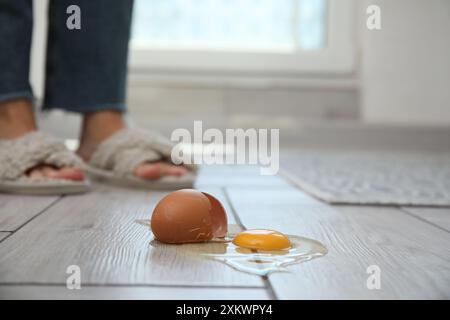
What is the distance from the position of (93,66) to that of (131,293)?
32.0 inches

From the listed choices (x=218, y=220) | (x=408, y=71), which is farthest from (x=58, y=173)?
(x=408, y=71)

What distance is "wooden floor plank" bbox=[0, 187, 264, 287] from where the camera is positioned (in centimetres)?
50

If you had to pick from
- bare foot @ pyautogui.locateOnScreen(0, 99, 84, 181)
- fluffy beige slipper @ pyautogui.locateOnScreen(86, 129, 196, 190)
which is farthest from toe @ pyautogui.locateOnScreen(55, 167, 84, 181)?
fluffy beige slipper @ pyautogui.locateOnScreen(86, 129, 196, 190)

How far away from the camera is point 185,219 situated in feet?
2.04

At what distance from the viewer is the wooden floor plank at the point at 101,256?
1.64ft

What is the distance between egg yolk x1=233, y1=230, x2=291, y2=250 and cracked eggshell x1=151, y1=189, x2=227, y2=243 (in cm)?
4

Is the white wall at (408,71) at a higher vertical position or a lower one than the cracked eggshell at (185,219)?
higher

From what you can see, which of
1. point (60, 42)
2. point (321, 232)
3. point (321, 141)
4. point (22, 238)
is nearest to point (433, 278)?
point (321, 232)

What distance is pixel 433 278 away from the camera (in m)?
0.52

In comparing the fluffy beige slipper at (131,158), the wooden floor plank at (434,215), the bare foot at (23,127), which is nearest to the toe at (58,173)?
the bare foot at (23,127)

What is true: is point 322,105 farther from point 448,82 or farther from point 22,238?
point 22,238

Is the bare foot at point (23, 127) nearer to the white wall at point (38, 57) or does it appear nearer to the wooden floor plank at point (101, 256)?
the wooden floor plank at point (101, 256)

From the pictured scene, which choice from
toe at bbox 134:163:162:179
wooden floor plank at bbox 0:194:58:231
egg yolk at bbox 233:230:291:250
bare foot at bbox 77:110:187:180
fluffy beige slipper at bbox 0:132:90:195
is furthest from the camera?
bare foot at bbox 77:110:187:180

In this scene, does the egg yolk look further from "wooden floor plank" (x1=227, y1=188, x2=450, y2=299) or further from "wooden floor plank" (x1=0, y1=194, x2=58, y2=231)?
"wooden floor plank" (x1=0, y1=194, x2=58, y2=231)
